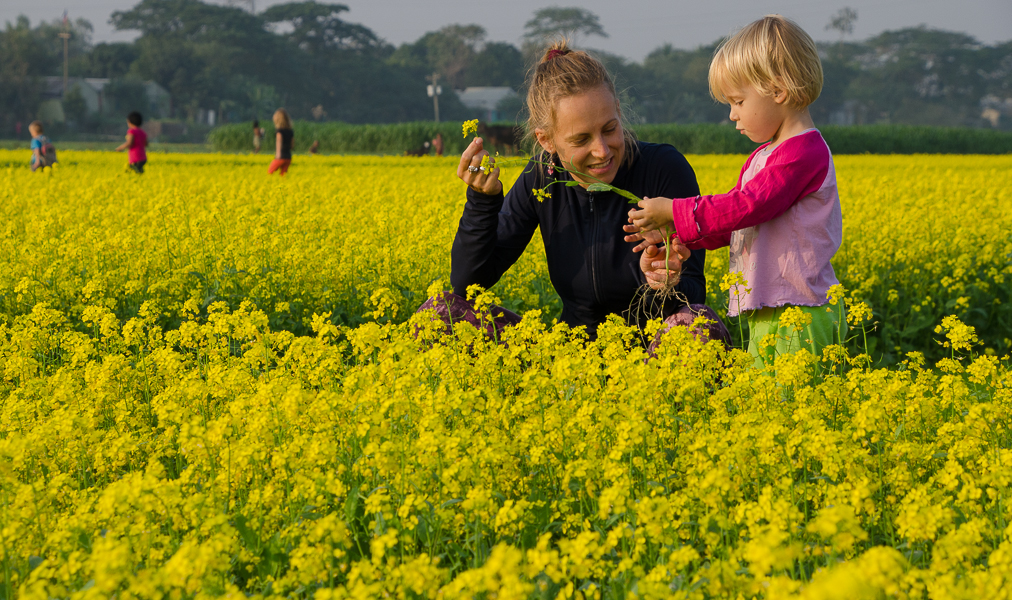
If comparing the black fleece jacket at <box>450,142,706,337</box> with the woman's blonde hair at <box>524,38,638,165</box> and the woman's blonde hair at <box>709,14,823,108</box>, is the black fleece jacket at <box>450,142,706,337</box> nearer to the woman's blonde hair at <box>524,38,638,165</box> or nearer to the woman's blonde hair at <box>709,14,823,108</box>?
the woman's blonde hair at <box>524,38,638,165</box>

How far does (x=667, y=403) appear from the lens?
2.78 m

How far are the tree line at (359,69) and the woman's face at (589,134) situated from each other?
44199 mm

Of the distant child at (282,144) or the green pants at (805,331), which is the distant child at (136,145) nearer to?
the distant child at (282,144)

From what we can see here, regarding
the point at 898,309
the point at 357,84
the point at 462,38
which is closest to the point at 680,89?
the point at 462,38

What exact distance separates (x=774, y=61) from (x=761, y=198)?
0.56 meters

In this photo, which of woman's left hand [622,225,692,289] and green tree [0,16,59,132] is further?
green tree [0,16,59,132]

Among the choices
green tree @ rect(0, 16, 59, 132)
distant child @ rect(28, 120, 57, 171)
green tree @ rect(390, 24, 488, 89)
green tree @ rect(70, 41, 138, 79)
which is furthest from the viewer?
green tree @ rect(390, 24, 488, 89)

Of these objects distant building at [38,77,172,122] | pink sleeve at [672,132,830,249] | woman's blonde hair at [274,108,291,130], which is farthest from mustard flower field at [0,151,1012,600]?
distant building at [38,77,172,122]

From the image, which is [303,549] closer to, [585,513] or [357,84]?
[585,513]

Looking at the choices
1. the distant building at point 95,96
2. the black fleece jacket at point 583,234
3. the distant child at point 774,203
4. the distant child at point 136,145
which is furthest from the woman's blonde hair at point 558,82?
the distant building at point 95,96

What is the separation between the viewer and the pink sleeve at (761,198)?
10.6 ft

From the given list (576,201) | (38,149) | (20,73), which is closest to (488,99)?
(20,73)

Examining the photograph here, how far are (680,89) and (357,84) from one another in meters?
41.6

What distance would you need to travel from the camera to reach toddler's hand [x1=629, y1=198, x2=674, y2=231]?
127 inches
